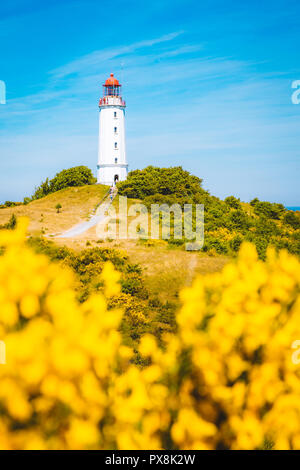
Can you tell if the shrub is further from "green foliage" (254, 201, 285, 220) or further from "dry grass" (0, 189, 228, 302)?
"dry grass" (0, 189, 228, 302)

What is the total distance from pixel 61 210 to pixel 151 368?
91.8ft

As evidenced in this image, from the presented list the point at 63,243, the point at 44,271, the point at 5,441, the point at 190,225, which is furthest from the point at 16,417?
the point at 190,225

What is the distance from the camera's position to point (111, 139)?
1453 inches

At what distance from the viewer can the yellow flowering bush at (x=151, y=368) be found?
177 cm

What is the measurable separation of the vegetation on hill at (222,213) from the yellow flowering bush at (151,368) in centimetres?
1493

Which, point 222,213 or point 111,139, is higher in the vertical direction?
point 111,139

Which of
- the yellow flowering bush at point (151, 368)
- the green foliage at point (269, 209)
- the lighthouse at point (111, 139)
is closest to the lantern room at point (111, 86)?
the lighthouse at point (111, 139)

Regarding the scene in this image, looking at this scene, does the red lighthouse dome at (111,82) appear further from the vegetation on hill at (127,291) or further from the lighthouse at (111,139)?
the vegetation on hill at (127,291)

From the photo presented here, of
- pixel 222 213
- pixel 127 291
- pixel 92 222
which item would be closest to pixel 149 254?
pixel 127 291

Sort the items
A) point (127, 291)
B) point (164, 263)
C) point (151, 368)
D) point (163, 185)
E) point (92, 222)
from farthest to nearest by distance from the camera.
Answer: point (163, 185) → point (92, 222) → point (164, 263) → point (127, 291) → point (151, 368)

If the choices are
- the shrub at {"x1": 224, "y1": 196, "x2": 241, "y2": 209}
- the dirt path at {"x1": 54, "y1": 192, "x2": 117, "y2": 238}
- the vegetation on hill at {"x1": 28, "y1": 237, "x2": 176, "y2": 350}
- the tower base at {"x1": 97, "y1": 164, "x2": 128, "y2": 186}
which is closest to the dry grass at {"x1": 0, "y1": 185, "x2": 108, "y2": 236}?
the dirt path at {"x1": 54, "y1": 192, "x2": 117, "y2": 238}

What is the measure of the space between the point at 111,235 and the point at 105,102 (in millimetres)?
21164

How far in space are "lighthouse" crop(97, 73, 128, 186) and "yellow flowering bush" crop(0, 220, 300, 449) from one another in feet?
116

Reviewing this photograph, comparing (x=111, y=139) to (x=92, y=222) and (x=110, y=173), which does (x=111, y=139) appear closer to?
(x=110, y=173)
